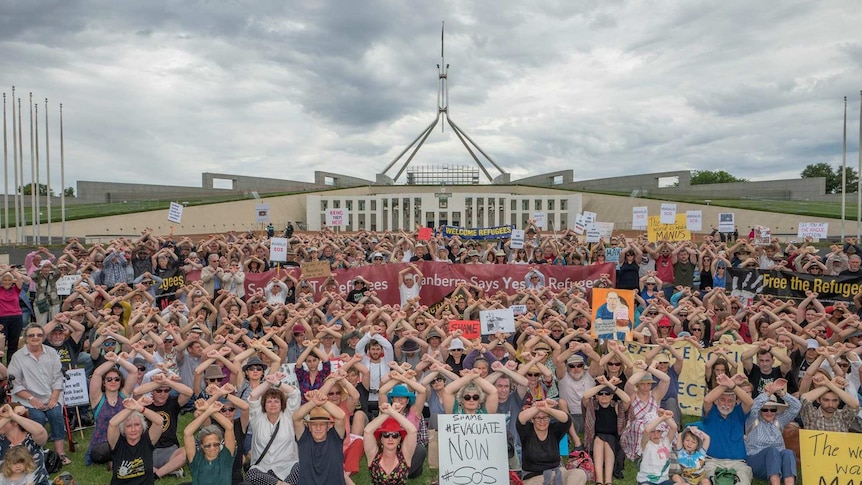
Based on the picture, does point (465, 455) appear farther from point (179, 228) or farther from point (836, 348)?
point (179, 228)

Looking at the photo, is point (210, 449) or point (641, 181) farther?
point (641, 181)

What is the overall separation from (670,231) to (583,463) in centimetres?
983

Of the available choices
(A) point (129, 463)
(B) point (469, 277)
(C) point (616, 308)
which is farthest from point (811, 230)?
(A) point (129, 463)

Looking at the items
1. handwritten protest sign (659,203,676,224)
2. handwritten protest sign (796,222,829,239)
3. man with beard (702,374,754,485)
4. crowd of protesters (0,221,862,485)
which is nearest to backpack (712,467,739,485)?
crowd of protesters (0,221,862,485)

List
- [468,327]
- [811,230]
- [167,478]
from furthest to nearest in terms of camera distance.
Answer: [811,230] → [468,327] → [167,478]

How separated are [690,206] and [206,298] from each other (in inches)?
1860

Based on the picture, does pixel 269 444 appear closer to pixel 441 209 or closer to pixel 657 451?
pixel 657 451

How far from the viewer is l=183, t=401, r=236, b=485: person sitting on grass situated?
17.7 feet

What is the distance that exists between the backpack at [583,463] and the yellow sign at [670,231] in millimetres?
9478

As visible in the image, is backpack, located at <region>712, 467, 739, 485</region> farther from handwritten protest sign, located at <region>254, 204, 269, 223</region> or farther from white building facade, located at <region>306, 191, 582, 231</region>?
white building facade, located at <region>306, 191, 582, 231</region>

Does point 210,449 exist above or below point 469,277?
below

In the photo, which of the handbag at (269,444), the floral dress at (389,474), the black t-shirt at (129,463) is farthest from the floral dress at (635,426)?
the black t-shirt at (129,463)

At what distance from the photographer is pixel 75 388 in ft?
24.3

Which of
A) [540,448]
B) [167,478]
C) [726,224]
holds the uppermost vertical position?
[726,224]
